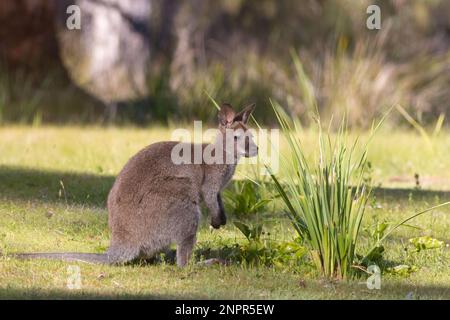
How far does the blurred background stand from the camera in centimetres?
1487

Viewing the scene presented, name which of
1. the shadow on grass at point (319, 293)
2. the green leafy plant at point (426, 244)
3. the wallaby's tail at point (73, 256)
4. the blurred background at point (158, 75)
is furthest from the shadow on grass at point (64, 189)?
the blurred background at point (158, 75)

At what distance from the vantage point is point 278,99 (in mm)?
16047

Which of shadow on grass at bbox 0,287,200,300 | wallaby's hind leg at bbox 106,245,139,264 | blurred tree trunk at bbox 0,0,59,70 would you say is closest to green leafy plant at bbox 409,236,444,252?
shadow on grass at bbox 0,287,200,300

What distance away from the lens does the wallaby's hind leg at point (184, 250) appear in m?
6.88

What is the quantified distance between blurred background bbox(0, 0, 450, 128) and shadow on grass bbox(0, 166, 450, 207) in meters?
2.98

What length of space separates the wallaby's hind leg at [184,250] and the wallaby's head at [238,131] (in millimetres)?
884

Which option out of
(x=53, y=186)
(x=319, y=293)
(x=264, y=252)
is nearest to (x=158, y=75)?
(x=53, y=186)

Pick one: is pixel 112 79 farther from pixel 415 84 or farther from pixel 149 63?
pixel 415 84

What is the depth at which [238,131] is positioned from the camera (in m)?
7.30

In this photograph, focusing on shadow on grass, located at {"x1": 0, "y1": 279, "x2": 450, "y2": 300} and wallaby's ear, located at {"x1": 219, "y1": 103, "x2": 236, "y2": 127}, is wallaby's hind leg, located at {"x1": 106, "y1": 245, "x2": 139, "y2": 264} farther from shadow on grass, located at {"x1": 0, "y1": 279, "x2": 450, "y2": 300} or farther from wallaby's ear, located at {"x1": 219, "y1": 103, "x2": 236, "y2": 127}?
wallaby's ear, located at {"x1": 219, "y1": 103, "x2": 236, "y2": 127}

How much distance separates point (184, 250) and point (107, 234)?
140 centimetres

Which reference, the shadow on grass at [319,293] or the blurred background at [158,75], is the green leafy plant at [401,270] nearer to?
the shadow on grass at [319,293]

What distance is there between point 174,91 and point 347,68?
9.24ft
